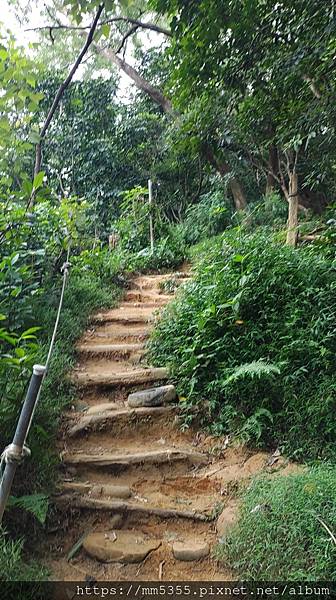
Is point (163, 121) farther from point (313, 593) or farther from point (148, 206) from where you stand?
point (313, 593)

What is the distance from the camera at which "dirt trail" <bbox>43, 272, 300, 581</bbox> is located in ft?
6.65

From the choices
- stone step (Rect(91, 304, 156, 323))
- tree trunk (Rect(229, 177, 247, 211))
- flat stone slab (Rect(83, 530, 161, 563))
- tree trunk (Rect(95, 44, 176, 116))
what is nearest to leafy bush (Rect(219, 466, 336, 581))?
flat stone slab (Rect(83, 530, 161, 563))

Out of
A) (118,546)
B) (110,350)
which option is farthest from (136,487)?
(110,350)

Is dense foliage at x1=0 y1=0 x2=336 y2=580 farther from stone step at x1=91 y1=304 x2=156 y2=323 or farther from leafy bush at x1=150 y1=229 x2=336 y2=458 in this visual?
stone step at x1=91 y1=304 x2=156 y2=323

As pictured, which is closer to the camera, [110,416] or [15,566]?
[15,566]

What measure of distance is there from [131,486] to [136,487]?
3 centimetres

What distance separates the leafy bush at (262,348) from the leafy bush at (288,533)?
44 cm

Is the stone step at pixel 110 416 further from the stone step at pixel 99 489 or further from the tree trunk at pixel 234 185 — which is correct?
the tree trunk at pixel 234 185

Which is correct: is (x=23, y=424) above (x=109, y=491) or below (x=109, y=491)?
above

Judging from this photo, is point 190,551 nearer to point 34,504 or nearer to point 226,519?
point 226,519

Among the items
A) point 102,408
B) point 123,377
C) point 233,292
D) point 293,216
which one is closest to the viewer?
point 102,408

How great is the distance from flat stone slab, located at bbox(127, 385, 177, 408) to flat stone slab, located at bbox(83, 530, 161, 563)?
1.03m

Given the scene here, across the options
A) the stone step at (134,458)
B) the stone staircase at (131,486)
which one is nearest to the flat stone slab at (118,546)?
the stone staircase at (131,486)

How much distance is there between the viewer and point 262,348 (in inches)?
121
